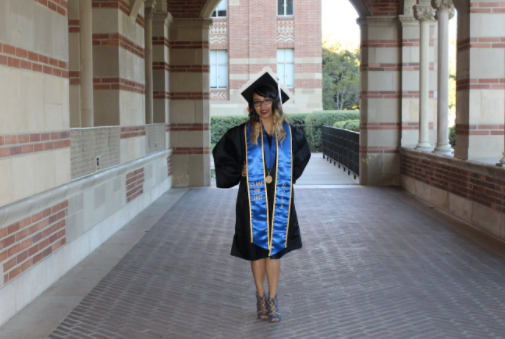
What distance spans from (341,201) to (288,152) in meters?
7.37

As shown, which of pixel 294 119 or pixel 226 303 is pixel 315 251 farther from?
pixel 294 119

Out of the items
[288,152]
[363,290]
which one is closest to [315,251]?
[363,290]

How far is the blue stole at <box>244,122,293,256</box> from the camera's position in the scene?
5273 millimetres

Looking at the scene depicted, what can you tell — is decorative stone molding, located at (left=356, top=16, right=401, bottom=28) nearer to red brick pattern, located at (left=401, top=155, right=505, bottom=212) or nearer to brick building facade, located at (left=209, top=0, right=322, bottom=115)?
red brick pattern, located at (left=401, top=155, right=505, bottom=212)

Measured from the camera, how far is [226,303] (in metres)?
5.86

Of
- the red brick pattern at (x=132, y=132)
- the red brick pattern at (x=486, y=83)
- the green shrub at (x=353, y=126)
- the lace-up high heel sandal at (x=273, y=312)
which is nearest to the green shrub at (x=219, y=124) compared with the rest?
the green shrub at (x=353, y=126)

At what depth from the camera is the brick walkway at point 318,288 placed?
514 centimetres

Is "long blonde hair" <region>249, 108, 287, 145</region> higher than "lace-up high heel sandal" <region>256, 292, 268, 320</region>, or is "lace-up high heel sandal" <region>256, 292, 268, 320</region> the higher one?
"long blonde hair" <region>249, 108, 287, 145</region>

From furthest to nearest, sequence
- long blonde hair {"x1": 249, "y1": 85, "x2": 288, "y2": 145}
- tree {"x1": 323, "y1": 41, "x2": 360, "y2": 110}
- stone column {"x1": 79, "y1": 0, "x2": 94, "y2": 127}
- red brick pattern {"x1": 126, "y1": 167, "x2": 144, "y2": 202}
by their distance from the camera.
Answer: tree {"x1": 323, "y1": 41, "x2": 360, "y2": 110} → red brick pattern {"x1": 126, "y1": 167, "x2": 144, "y2": 202} → stone column {"x1": 79, "y1": 0, "x2": 94, "y2": 127} → long blonde hair {"x1": 249, "y1": 85, "x2": 288, "y2": 145}

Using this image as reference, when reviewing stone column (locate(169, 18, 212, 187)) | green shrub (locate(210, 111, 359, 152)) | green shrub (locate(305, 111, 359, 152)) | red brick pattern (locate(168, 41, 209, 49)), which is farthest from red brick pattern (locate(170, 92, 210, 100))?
green shrub (locate(305, 111, 359, 152))

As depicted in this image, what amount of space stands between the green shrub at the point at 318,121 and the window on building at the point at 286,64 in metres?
3.24

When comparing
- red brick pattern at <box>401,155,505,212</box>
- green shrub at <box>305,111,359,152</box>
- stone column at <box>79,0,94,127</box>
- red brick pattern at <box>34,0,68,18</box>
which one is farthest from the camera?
green shrub at <box>305,111,359,152</box>

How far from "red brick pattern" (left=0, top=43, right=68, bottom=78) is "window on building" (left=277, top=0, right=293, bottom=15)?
87.3 feet

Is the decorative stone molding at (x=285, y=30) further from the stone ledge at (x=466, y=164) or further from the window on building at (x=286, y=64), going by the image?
the stone ledge at (x=466, y=164)
